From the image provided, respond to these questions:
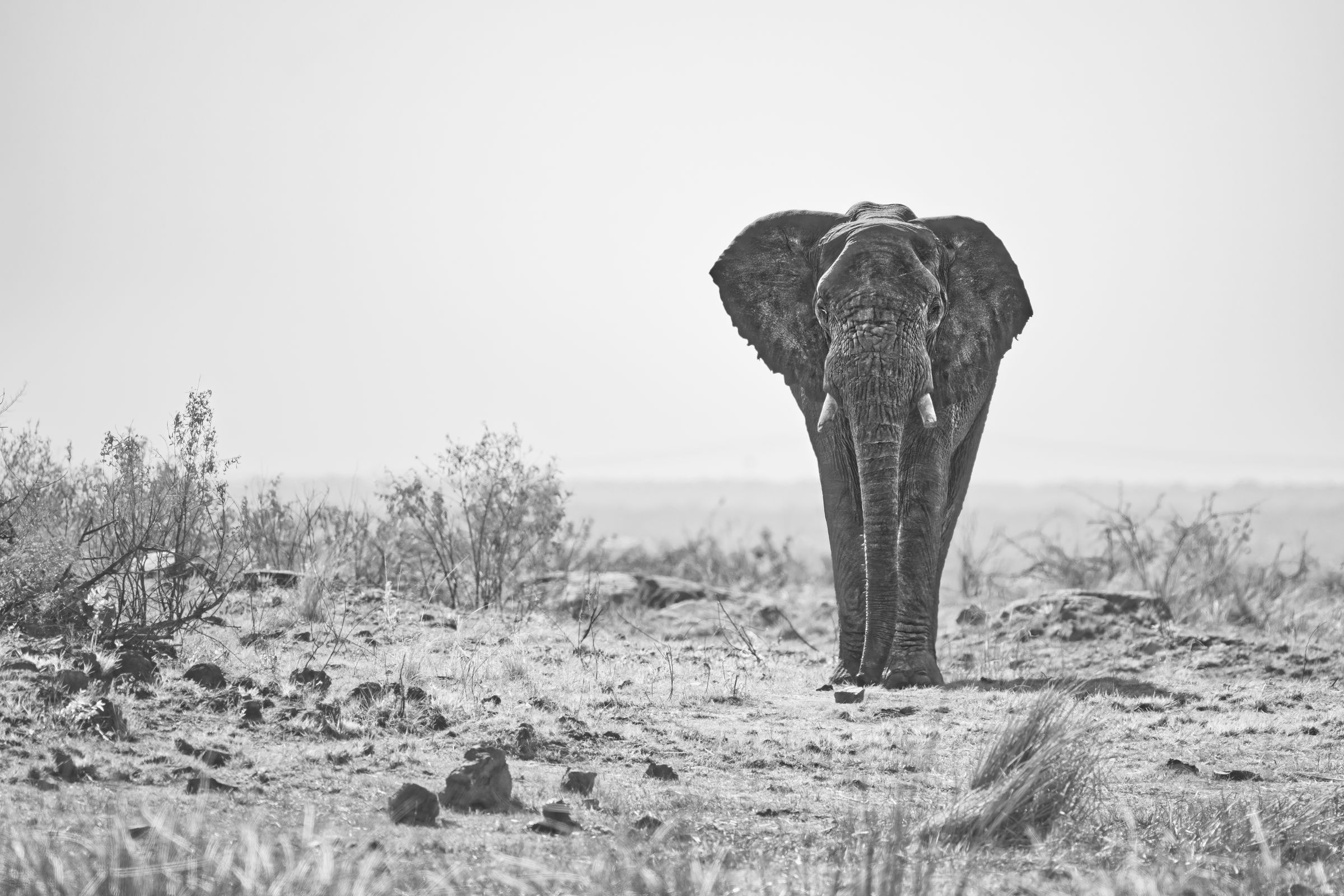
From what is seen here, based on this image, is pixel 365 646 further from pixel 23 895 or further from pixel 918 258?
pixel 23 895

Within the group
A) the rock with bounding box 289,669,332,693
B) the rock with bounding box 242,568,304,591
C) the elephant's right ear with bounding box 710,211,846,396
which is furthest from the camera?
the rock with bounding box 242,568,304,591

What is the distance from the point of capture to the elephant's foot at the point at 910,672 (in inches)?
380

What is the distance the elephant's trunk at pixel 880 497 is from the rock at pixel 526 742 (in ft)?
10.3

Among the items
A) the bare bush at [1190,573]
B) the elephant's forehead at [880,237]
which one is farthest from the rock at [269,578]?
the bare bush at [1190,573]

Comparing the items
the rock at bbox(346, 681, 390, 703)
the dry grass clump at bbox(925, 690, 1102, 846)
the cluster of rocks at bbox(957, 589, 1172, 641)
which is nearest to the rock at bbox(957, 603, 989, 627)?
the cluster of rocks at bbox(957, 589, 1172, 641)

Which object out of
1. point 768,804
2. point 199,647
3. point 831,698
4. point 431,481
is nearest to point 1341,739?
point 831,698

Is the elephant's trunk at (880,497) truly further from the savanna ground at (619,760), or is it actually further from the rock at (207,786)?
the rock at (207,786)

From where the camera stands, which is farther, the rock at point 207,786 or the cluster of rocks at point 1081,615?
the cluster of rocks at point 1081,615

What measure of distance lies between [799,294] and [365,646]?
4125mm

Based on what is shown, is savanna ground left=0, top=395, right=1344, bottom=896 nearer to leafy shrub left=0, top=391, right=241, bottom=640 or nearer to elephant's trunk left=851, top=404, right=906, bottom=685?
leafy shrub left=0, top=391, right=241, bottom=640

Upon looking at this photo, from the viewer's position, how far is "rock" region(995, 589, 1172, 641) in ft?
43.0

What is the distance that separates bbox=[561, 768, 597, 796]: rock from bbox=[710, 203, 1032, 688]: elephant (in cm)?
375

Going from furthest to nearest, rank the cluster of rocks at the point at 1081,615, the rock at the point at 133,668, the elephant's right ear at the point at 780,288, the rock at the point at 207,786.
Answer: the cluster of rocks at the point at 1081,615 → the elephant's right ear at the point at 780,288 → the rock at the point at 133,668 → the rock at the point at 207,786

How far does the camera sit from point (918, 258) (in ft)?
33.2
